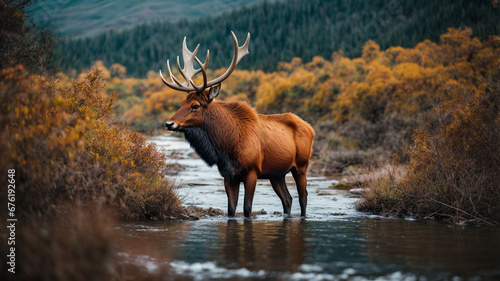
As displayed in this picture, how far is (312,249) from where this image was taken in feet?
22.3

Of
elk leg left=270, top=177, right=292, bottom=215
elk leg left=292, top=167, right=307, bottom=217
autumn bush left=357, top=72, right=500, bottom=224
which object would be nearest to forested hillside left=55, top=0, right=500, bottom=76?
autumn bush left=357, top=72, right=500, bottom=224

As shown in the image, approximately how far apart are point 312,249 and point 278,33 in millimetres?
128154

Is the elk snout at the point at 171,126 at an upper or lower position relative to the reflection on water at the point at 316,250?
upper

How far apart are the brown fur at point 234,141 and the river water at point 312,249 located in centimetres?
86

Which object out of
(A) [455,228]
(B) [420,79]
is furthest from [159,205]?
(B) [420,79]

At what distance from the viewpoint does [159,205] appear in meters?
9.48

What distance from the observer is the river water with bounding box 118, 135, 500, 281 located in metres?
5.49

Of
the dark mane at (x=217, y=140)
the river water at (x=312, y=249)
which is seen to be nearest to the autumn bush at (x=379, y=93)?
the dark mane at (x=217, y=140)

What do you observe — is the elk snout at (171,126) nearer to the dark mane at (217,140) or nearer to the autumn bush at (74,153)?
the dark mane at (217,140)

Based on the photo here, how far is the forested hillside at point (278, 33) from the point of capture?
77125mm

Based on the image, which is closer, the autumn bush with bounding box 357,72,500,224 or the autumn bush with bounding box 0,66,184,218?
the autumn bush with bounding box 0,66,184,218

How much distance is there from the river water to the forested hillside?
63.6 meters

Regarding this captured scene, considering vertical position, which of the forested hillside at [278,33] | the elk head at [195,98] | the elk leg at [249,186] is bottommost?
the elk leg at [249,186]

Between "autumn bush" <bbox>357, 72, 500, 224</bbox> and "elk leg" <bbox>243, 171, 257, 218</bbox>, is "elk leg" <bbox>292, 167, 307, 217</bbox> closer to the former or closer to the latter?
"autumn bush" <bbox>357, 72, 500, 224</bbox>
